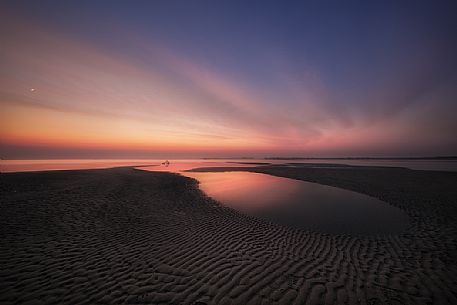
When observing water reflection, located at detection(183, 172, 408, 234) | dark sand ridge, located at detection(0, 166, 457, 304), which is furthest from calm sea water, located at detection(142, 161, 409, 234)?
dark sand ridge, located at detection(0, 166, 457, 304)

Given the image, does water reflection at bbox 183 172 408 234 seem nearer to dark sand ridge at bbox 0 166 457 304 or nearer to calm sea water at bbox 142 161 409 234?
calm sea water at bbox 142 161 409 234

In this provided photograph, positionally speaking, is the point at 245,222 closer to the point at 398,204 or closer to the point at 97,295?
the point at 97,295

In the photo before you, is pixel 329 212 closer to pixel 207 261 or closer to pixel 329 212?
pixel 329 212

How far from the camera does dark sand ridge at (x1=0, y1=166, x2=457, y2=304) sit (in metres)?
5.05

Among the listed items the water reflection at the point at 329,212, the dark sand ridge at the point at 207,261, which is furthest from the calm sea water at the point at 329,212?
the dark sand ridge at the point at 207,261

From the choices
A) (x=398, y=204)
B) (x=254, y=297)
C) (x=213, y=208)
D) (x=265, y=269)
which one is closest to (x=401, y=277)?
(x=265, y=269)

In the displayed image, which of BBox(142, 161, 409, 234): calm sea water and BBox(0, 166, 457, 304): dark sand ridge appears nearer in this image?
BBox(0, 166, 457, 304): dark sand ridge

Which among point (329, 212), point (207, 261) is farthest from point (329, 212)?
point (207, 261)

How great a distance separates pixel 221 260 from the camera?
6883mm

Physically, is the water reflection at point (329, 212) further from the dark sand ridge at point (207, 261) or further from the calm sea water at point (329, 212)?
the dark sand ridge at point (207, 261)

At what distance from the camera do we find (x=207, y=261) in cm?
678

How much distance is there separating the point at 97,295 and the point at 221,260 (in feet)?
11.6

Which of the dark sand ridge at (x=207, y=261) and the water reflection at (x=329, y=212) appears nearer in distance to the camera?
the dark sand ridge at (x=207, y=261)

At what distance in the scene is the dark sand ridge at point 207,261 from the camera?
505 cm
